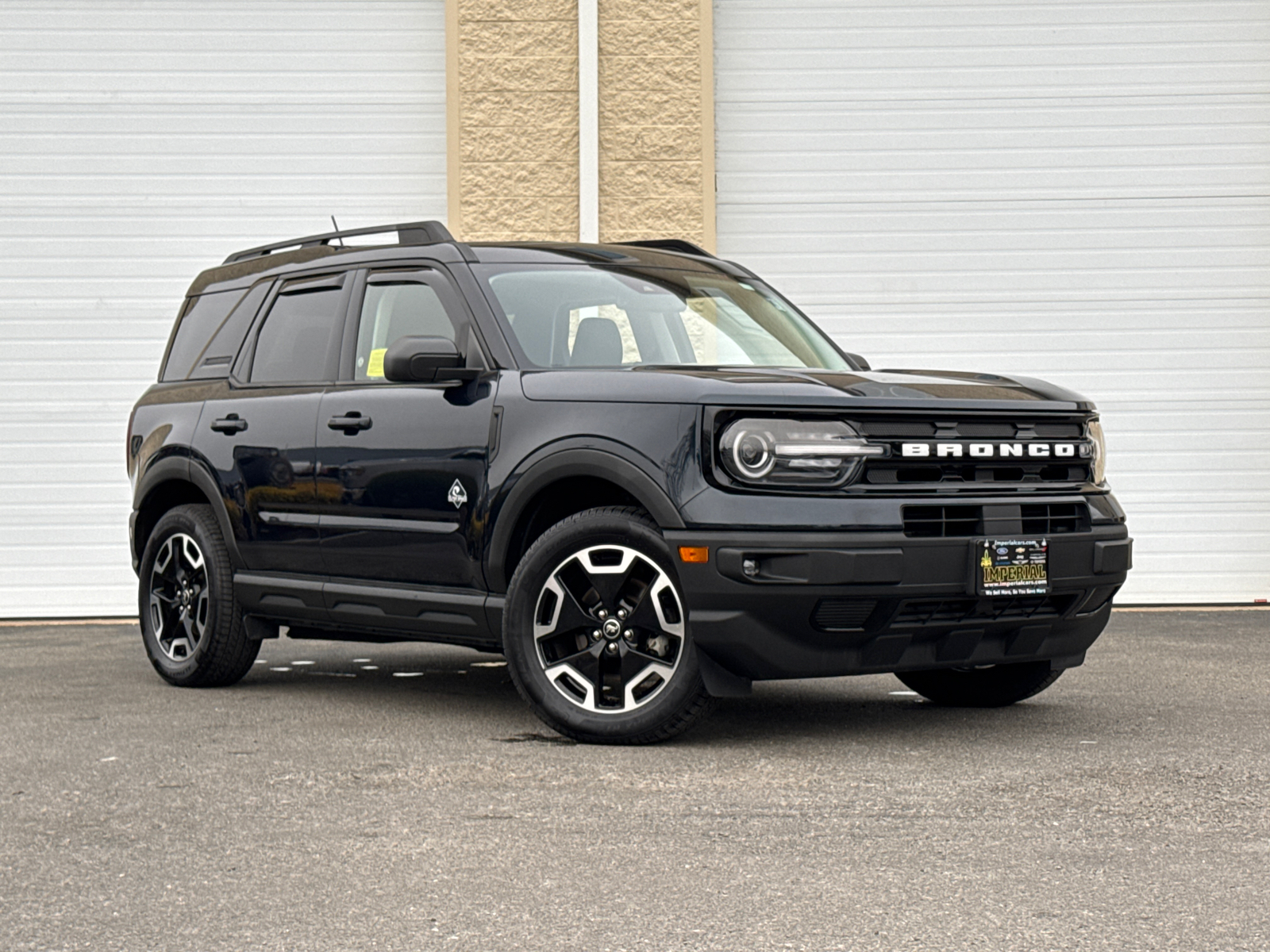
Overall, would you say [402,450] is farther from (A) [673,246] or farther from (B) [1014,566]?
(B) [1014,566]

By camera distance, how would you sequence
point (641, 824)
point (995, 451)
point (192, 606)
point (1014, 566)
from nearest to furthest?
point (641, 824) → point (1014, 566) → point (995, 451) → point (192, 606)

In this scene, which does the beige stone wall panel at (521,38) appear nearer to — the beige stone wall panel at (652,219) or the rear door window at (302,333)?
the beige stone wall panel at (652,219)

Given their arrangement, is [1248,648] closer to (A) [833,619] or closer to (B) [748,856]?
(A) [833,619]

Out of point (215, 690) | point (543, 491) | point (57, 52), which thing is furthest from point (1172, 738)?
point (57, 52)

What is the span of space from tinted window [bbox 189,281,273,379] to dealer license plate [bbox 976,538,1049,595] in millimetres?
3569

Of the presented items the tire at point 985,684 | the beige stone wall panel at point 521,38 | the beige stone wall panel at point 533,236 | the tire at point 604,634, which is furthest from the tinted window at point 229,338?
the beige stone wall panel at point 521,38

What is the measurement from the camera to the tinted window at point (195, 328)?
7.95 metres

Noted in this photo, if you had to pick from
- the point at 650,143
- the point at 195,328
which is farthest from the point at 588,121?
the point at 195,328

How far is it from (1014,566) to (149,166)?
26.8 feet

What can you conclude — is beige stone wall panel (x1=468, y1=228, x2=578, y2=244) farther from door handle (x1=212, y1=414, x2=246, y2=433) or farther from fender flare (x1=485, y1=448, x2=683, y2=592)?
fender flare (x1=485, y1=448, x2=683, y2=592)

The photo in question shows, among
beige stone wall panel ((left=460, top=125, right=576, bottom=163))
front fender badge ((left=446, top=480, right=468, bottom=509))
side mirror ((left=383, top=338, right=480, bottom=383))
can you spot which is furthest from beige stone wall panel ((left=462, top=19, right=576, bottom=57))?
front fender badge ((left=446, top=480, right=468, bottom=509))

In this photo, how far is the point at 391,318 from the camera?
6.91 m

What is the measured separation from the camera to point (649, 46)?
11.8m

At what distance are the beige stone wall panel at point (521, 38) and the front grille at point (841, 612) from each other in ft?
23.6
